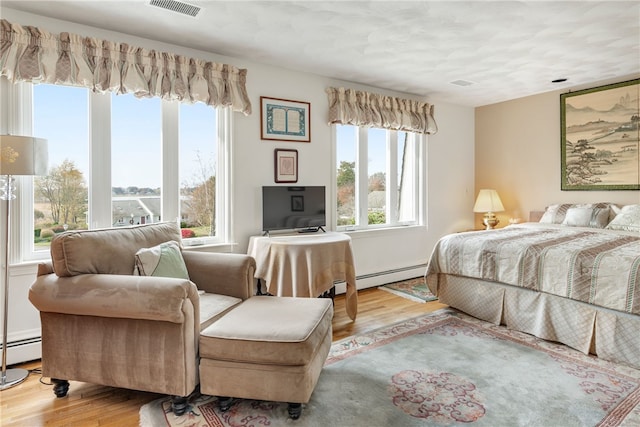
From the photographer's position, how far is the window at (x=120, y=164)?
2789 mm

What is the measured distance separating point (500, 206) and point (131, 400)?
16.0 ft

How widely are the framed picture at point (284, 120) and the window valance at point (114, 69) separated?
0.84ft

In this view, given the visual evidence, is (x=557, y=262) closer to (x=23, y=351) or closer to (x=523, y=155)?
(x=523, y=155)

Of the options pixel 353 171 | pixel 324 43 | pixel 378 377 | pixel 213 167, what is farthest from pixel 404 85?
pixel 378 377

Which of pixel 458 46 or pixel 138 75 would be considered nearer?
pixel 138 75

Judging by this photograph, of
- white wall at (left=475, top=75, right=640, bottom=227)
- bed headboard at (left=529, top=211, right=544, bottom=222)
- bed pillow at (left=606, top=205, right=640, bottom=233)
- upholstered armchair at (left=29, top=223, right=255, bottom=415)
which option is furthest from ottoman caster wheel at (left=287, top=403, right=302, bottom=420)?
white wall at (left=475, top=75, right=640, bottom=227)

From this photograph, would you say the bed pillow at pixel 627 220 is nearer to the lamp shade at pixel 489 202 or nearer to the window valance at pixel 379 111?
the lamp shade at pixel 489 202

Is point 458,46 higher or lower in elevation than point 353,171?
higher

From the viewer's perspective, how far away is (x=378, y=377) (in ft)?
7.89

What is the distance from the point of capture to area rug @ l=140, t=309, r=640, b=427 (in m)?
1.97

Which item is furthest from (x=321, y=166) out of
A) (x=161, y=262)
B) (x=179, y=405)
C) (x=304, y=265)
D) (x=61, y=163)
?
(x=179, y=405)

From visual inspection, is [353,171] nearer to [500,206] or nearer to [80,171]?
[500,206]

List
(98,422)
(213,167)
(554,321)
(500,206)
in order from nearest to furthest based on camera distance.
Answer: (98,422)
(554,321)
(213,167)
(500,206)

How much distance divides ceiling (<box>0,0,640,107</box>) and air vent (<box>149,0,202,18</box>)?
0.05 meters
